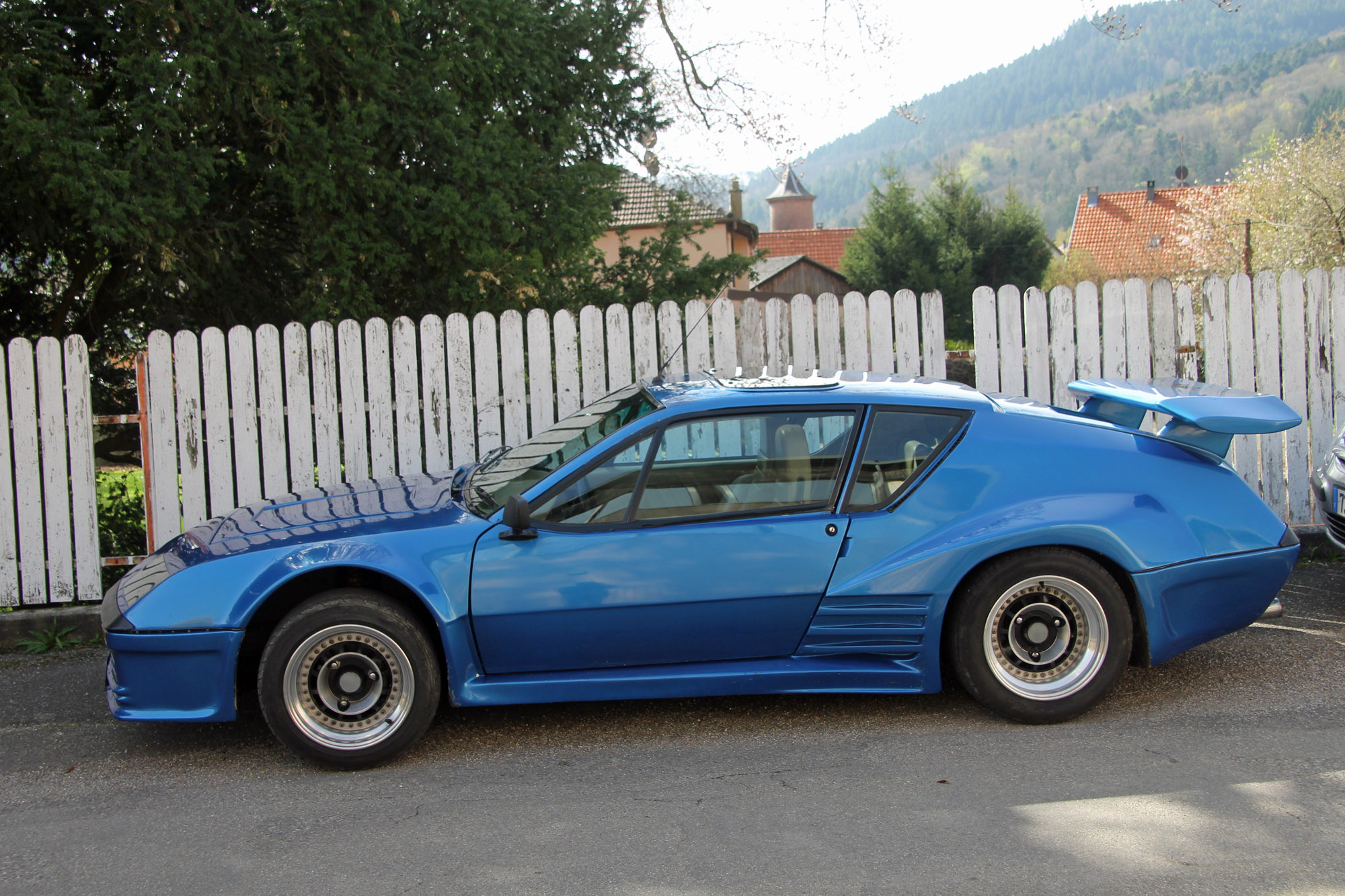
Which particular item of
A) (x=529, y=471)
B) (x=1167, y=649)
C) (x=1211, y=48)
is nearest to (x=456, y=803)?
(x=529, y=471)

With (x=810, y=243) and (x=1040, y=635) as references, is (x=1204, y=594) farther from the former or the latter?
(x=810, y=243)

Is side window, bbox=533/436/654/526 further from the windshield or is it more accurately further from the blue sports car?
the windshield

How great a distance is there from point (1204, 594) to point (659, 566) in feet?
7.24

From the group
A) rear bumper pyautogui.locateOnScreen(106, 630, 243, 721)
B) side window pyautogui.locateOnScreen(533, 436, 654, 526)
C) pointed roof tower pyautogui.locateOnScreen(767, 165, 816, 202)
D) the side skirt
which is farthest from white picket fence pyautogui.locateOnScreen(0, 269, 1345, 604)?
pointed roof tower pyautogui.locateOnScreen(767, 165, 816, 202)

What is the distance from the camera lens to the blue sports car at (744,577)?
3.84m

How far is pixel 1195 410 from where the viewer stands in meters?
4.19

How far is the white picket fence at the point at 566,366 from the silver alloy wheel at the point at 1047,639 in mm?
2805

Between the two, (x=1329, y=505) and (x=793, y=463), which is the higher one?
(x=793, y=463)

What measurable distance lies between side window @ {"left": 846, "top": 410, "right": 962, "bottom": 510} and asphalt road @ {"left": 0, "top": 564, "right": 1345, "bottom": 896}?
0.96 metres

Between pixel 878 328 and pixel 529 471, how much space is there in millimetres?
3193

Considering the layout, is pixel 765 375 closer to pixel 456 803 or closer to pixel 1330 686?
pixel 456 803

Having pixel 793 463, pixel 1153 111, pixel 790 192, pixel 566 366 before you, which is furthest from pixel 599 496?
pixel 1153 111

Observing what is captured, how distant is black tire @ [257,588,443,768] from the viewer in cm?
380

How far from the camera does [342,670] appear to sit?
3859 mm
